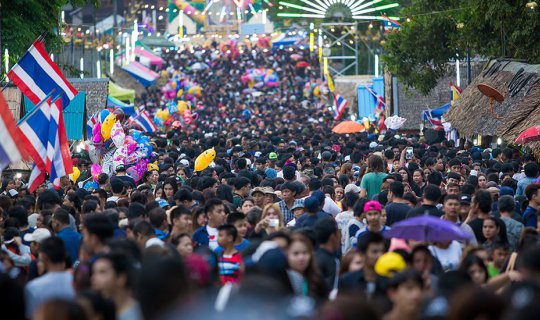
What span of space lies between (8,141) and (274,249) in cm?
510

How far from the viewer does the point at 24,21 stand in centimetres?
2661

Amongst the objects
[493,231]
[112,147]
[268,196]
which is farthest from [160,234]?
[112,147]

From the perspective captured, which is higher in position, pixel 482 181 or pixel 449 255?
pixel 449 255

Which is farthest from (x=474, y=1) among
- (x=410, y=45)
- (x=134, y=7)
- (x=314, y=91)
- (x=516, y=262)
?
(x=134, y=7)

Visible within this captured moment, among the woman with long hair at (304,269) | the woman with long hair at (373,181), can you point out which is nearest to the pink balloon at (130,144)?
the woman with long hair at (373,181)

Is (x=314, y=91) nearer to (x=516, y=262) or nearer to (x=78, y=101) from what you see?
(x=78, y=101)

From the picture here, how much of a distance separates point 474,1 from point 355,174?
19.2 ft

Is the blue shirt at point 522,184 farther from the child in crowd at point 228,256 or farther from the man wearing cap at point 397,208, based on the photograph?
A: the child in crowd at point 228,256

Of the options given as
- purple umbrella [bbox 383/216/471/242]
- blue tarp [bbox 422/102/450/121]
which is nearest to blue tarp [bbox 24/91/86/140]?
blue tarp [bbox 422/102/450/121]

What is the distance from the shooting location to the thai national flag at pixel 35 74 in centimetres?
1925

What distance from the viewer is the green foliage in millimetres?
26000

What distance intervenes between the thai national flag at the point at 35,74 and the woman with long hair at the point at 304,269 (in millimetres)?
9847

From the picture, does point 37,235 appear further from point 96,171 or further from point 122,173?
point 96,171

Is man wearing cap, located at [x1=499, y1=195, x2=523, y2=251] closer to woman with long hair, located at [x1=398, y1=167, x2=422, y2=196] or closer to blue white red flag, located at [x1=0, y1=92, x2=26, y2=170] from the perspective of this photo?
blue white red flag, located at [x1=0, y1=92, x2=26, y2=170]
